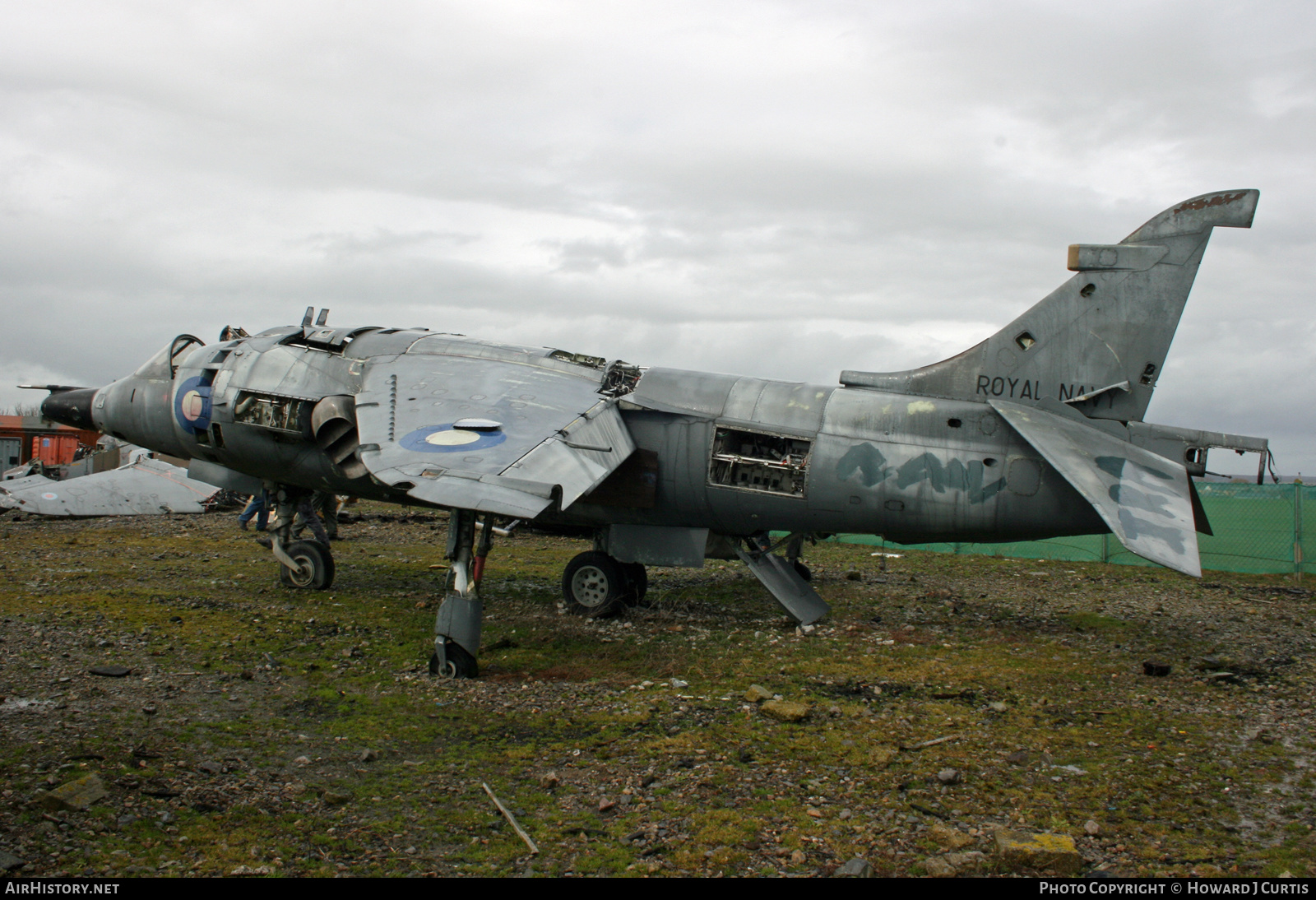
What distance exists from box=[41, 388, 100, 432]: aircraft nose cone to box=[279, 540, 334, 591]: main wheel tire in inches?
181

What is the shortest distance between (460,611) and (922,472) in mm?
5682

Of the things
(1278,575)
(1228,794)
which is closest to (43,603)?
(1228,794)

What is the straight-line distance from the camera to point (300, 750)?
6.58 meters

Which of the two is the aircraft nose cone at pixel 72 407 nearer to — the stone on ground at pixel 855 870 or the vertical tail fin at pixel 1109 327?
the vertical tail fin at pixel 1109 327

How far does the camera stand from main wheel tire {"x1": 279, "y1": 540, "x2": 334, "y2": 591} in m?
13.1

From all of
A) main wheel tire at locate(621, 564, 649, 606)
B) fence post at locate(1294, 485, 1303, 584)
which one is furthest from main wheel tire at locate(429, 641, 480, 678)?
fence post at locate(1294, 485, 1303, 584)

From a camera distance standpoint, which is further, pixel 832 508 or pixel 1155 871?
pixel 832 508

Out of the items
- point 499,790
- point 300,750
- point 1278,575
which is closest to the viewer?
point 499,790

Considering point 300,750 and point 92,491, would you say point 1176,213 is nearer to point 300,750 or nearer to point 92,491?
point 300,750

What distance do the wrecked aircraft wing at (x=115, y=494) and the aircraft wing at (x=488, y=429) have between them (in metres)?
14.0

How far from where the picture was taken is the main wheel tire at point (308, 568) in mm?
13141

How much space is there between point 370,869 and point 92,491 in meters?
21.6

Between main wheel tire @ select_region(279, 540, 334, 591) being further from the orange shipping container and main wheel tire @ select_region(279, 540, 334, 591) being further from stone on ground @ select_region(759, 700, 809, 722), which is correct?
the orange shipping container

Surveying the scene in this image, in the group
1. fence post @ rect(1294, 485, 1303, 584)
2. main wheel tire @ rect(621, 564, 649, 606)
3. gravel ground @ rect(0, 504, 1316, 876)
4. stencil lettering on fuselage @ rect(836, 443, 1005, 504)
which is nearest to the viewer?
gravel ground @ rect(0, 504, 1316, 876)
